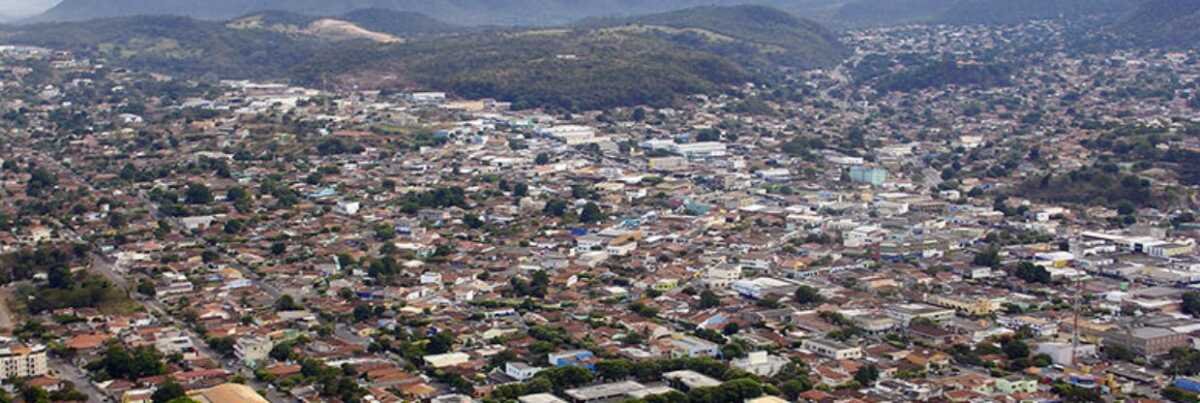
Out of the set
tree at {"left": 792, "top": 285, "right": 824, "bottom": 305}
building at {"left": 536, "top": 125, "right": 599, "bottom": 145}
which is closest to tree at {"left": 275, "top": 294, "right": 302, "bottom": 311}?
tree at {"left": 792, "top": 285, "right": 824, "bottom": 305}

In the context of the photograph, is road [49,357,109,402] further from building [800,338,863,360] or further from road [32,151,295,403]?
building [800,338,863,360]

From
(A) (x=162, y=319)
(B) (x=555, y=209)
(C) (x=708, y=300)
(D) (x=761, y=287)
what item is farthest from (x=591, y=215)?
(A) (x=162, y=319)

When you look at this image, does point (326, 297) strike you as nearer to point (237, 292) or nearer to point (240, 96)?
point (237, 292)

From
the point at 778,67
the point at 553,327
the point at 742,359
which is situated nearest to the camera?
the point at 742,359

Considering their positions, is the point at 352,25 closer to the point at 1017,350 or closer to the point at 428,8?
the point at 428,8

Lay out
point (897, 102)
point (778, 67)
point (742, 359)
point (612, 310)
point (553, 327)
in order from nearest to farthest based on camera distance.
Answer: point (742, 359) < point (553, 327) < point (612, 310) < point (897, 102) < point (778, 67)

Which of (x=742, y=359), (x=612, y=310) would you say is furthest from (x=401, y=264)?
(x=742, y=359)

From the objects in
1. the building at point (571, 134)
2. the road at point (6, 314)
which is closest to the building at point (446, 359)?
the road at point (6, 314)

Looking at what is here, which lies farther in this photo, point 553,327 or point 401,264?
point 401,264
